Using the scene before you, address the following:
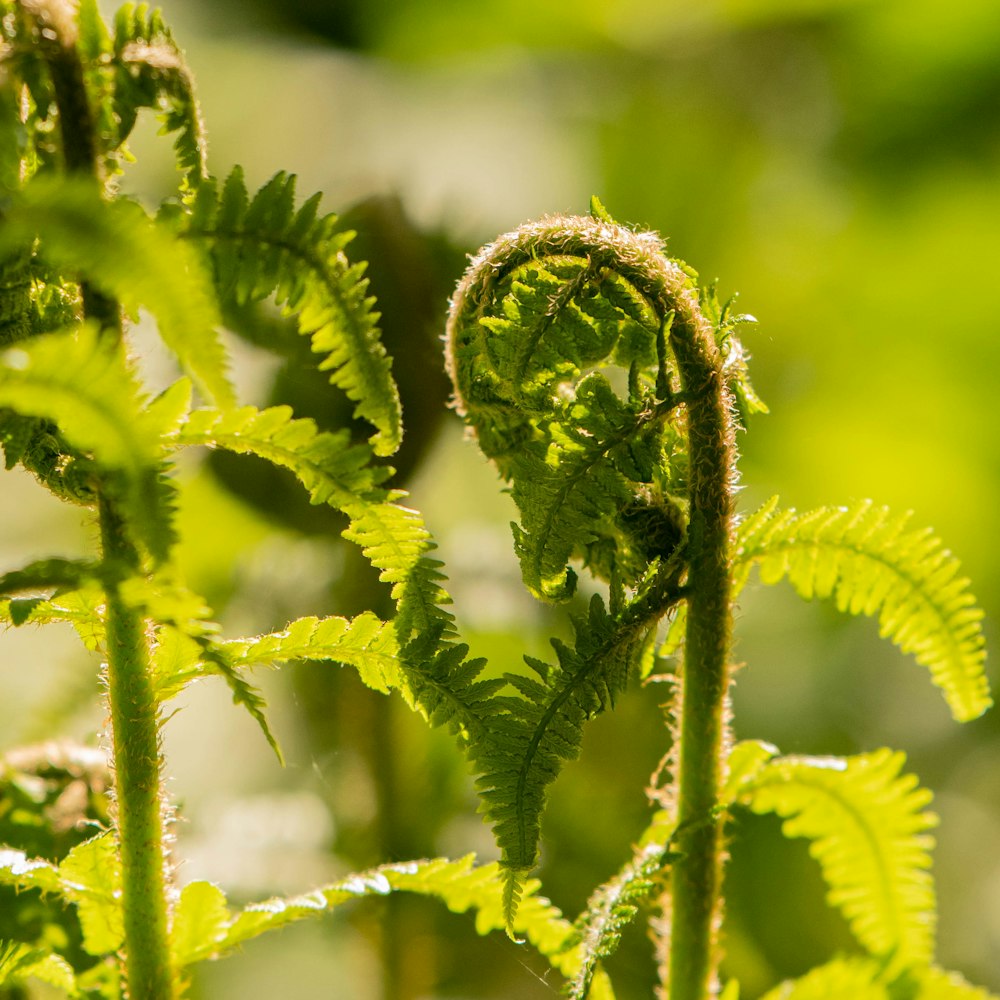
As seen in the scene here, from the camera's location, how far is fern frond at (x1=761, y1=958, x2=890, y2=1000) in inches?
25.7

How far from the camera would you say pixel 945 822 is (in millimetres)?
1757

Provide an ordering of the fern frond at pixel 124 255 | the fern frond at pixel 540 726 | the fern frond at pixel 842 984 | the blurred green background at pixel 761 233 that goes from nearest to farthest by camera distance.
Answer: the fern frond at pixel 124 255, the fern frond at pixel 540 726, the fern frond at pixel 842 984, the blurred green background at pixel 761 233

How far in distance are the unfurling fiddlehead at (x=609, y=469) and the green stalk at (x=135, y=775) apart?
185 millimetres

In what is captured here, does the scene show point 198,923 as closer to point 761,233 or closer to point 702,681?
point 702,681

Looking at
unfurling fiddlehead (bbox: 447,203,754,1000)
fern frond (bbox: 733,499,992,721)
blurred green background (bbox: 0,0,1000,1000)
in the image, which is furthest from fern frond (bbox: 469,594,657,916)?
blurred green background (bbox: 0,0,1000,1000)

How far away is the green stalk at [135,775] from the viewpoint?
1.78 feet

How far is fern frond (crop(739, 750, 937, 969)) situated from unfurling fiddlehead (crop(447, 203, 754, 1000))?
0.06m

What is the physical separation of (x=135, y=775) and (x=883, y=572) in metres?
0.43

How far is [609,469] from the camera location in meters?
0.56

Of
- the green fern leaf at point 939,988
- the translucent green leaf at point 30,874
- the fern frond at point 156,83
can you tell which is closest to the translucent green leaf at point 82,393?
the fern frond at point 156,83

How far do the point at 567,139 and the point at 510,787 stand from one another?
5.01 ft

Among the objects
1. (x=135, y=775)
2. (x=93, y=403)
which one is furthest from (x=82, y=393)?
(x=135, y=775)

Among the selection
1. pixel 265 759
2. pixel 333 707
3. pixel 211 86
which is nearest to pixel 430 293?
pixel 333 707

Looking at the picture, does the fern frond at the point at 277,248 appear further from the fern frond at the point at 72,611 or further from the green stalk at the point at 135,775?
the fern frond at the point at 72,611
